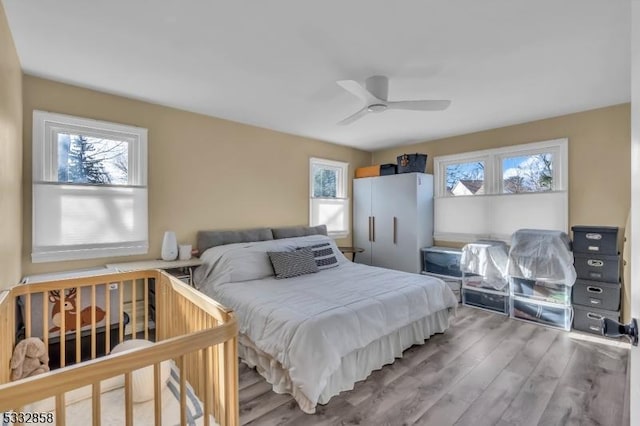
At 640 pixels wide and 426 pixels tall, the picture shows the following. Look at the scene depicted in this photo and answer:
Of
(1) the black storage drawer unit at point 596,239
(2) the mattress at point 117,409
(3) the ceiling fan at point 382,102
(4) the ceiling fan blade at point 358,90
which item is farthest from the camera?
(1) the black storage drawer unit at point 596,239

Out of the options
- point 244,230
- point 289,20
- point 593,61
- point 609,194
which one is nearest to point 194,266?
point 244,230

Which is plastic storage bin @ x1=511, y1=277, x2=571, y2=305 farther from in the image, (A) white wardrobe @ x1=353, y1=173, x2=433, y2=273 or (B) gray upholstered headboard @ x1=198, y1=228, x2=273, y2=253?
(B) gray upholstered headboard @ x1=198, y1=228, x2=273, y2=253

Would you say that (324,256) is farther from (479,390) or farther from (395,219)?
(479,390)

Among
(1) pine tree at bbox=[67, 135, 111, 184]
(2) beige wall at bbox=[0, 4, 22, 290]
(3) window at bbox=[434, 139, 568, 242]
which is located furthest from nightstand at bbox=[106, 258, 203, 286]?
(3) window at bbox=[434, 139, 568, 242]

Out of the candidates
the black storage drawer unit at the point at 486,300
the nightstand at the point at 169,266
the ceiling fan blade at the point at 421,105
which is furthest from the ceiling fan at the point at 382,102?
the black storage drawer unit at the point at 486,300

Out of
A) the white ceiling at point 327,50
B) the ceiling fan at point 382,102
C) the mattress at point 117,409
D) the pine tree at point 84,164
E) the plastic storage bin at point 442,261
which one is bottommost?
the mattress at point 117,409

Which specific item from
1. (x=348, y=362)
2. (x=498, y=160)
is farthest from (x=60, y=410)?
(x=498, y=160)

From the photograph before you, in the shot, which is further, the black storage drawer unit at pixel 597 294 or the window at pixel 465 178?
the window at pixel 465 178

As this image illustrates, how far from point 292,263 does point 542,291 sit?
9.33 feet

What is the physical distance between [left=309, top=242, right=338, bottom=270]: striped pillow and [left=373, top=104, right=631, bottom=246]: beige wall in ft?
9.26

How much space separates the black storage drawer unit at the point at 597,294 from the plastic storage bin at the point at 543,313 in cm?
16

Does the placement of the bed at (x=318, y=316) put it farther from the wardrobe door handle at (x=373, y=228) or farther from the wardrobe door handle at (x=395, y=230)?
the wardrobe door handle at (x=373, y=228)

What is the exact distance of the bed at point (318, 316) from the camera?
1984 millimetres

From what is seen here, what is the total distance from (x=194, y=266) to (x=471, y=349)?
2885 mm
